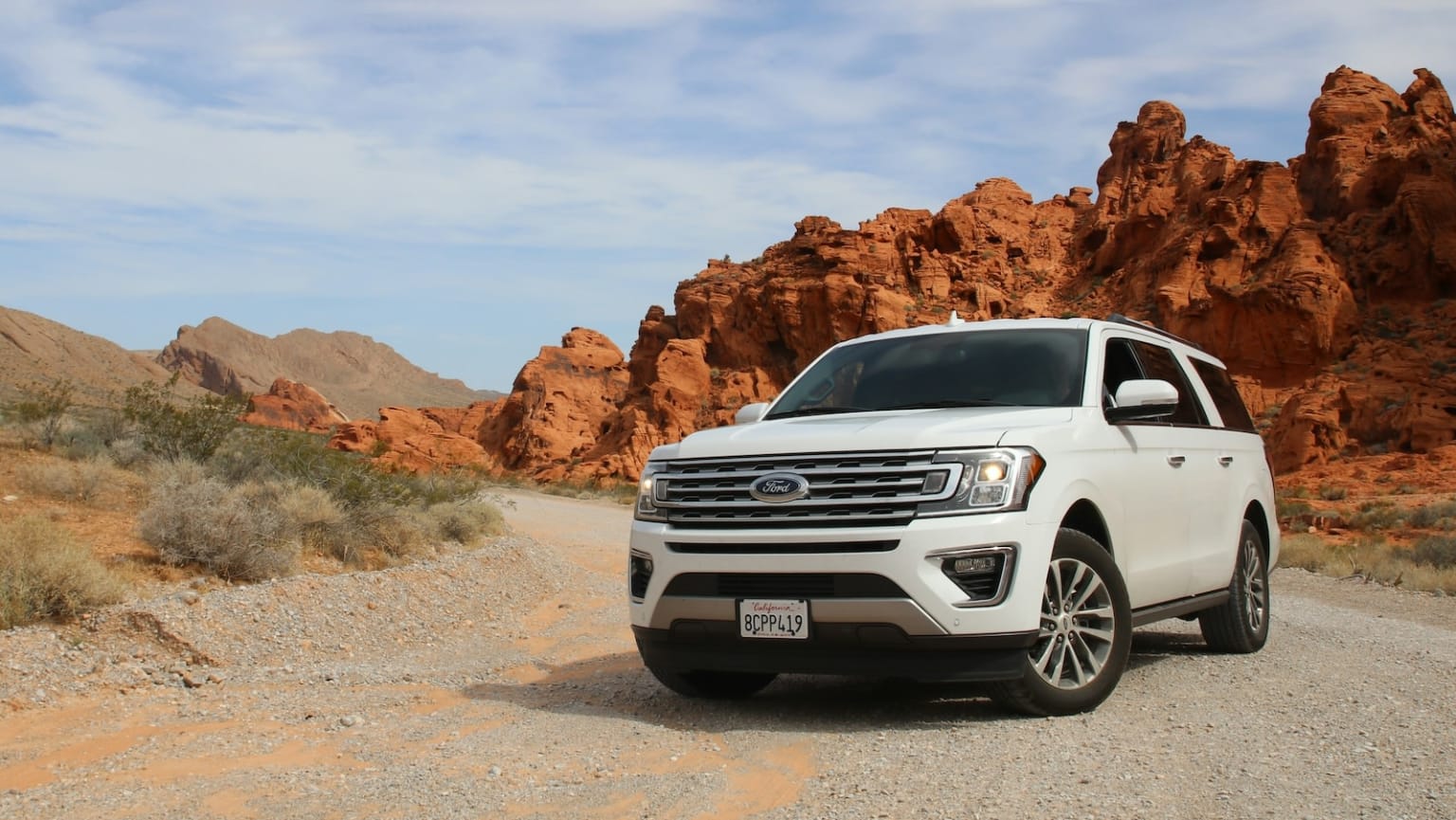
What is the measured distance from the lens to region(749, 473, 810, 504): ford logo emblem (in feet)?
19.1

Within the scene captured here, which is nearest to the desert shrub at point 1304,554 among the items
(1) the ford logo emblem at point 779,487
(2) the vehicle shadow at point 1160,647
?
(2) the vehicle shadow at point 1160,647

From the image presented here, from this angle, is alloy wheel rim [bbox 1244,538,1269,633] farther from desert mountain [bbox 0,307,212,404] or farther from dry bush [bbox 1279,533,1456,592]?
desert mountain [bbox 0,307,212,404]

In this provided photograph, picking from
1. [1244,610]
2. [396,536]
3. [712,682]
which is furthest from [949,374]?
[396,536]

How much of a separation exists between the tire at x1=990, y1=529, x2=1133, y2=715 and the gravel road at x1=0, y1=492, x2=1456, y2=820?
14cm

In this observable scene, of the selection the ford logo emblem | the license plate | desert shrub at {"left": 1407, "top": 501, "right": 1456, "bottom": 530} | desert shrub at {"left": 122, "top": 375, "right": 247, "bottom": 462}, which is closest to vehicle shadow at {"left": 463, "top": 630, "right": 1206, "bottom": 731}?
the license plate

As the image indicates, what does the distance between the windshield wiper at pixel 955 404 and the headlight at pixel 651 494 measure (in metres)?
1.44

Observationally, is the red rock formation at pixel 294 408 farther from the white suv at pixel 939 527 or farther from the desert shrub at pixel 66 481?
the white suv at pixel 939 527

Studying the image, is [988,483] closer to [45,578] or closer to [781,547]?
[781,547]

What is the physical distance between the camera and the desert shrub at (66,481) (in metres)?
12.5

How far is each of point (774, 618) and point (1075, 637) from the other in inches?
58.2

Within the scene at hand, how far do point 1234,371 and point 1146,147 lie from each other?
23425 mm

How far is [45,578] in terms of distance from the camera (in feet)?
28.2

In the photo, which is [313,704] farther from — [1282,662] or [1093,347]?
[1282,662]

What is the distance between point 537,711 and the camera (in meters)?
6.59
